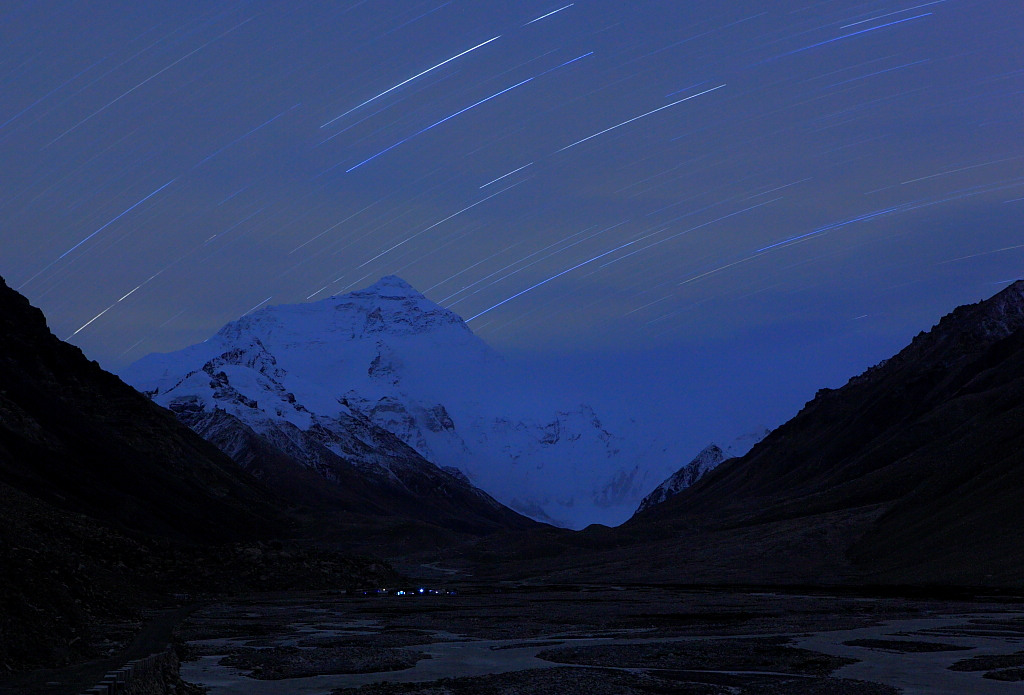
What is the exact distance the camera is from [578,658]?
3591 centimetres

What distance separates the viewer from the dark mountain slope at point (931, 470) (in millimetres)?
90500

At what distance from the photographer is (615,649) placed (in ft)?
127

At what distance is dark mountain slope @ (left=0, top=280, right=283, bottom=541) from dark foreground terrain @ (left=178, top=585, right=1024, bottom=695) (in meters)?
30.2

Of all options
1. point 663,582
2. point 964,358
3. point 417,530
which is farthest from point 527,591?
point 964,358

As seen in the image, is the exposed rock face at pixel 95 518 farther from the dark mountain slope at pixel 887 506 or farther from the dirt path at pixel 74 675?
the dark mountain slope at pixel 887 506

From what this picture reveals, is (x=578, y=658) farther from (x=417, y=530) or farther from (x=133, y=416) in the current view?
(x=417, y=530)

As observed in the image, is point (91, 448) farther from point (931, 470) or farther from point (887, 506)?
point (931, 470)

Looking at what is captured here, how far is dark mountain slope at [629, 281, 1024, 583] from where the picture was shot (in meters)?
90.5

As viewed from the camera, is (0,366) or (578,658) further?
(0,366)

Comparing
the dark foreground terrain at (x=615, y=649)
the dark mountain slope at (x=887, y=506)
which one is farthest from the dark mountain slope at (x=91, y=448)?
the dark mountain slope at (x=887, y=506)

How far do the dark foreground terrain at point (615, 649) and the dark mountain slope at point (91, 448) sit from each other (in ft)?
99.1

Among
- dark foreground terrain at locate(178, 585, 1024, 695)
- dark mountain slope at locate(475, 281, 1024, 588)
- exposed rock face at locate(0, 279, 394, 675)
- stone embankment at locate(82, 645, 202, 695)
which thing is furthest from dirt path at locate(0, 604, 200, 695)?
dark mountain slope at locate(475, 281, 1024, 588)

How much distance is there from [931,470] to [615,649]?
106 m

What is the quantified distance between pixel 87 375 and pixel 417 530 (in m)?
73.4
